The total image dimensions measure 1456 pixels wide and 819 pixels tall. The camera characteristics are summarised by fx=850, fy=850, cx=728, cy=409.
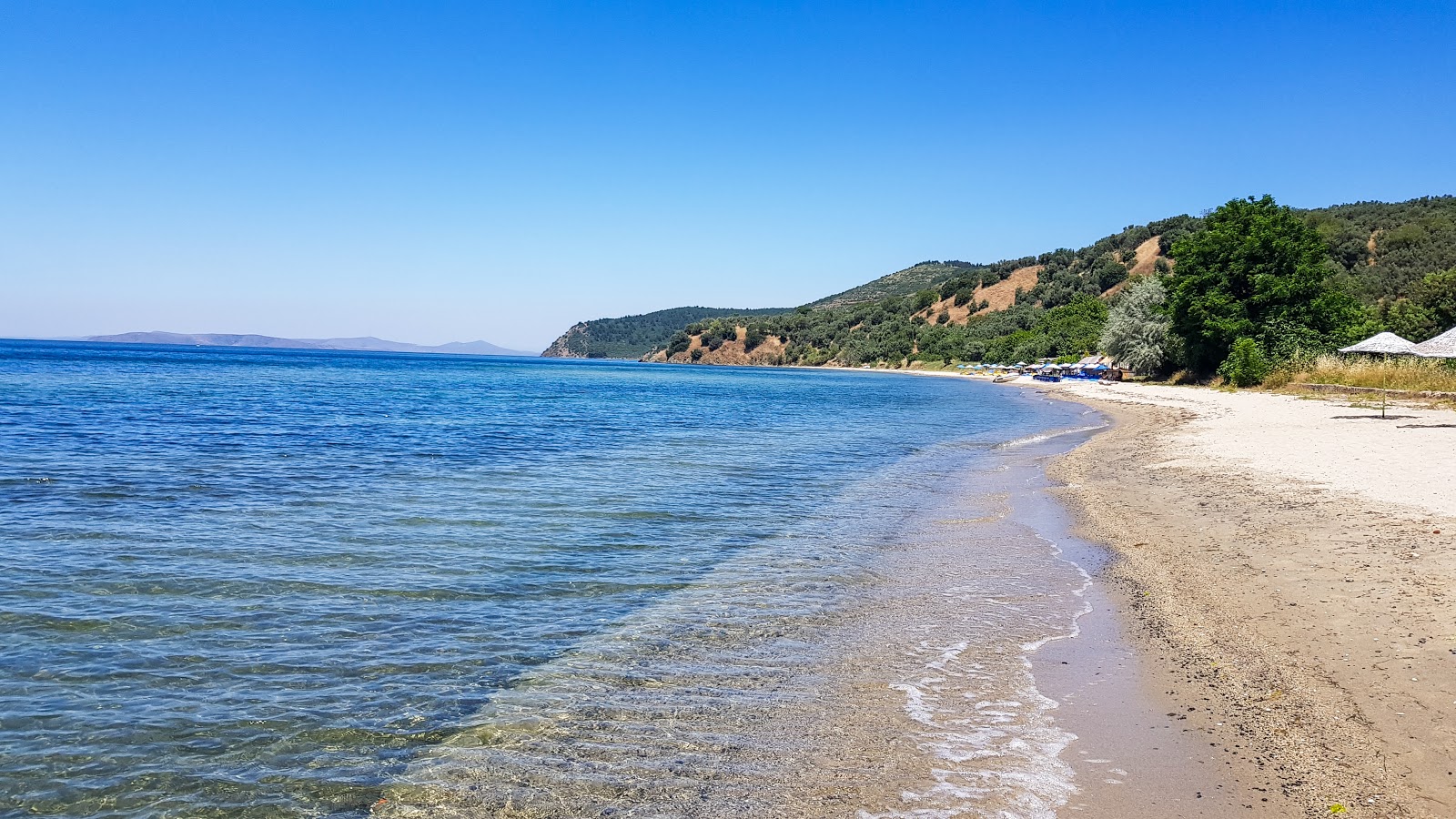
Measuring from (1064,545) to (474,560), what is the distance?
23.3 feet

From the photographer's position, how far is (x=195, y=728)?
507cm

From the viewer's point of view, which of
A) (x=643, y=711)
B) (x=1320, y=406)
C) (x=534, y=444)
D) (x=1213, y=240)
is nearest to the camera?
(x=643, y=711)

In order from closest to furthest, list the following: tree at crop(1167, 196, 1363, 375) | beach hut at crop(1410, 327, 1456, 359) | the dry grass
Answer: beach hut at crop(1410, 327, 1456, 359)
the dry grass
tree at crop(1167, 196, 1363, 375)

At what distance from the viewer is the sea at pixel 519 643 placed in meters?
4.49

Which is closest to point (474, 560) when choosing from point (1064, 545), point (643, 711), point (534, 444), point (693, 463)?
point (643, 711)

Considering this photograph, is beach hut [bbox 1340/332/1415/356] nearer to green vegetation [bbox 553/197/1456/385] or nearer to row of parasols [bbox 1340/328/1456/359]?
row of parasols [bbox 1340/328/1456/359]

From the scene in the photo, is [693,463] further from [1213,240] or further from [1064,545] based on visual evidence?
[1213,240]

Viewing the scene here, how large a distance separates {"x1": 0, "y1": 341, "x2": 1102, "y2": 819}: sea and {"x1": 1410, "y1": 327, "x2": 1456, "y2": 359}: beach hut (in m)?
14.0

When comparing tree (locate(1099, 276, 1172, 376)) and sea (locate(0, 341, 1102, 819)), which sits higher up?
tree (locate(1099, 276, 1172, 376))

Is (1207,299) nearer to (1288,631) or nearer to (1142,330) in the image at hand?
(1142,330)

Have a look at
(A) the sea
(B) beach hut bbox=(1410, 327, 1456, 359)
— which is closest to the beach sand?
(A) the sea

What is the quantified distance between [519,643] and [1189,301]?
1872 inches

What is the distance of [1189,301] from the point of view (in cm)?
4556

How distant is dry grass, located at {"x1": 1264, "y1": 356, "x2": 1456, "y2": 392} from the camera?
96.1 feet
